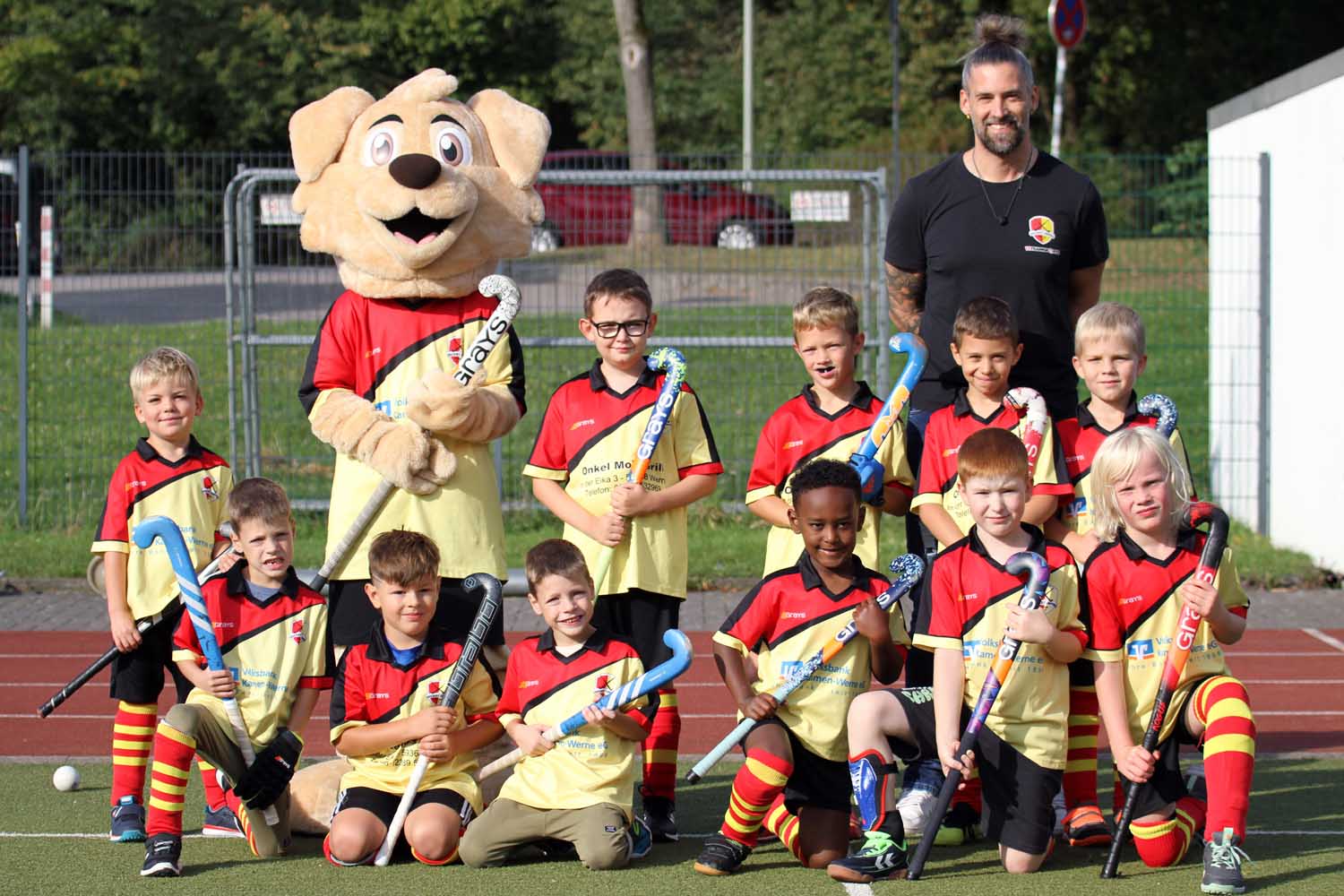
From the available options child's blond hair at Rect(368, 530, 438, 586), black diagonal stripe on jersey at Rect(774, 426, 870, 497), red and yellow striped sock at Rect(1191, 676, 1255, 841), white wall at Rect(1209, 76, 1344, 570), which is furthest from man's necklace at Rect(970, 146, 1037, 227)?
white wall at Rect(1209, 76, 1344, 570)

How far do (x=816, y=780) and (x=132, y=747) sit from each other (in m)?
2.10

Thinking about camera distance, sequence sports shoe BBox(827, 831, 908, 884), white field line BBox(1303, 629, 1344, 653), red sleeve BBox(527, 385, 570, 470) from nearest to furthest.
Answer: sports shoe BBox(827, 831, 908, 884) < red sleeve BBox(527, 385, 570, 470) < white field line BBox(1303, 629, 1344, 653)

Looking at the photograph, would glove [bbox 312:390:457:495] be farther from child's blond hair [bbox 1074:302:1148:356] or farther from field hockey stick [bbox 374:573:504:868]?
child's blond hair [bbox 1074:302:1148:356]

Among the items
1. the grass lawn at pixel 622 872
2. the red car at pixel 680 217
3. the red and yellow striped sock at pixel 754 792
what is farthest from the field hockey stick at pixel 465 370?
the red car at pixel 680 217

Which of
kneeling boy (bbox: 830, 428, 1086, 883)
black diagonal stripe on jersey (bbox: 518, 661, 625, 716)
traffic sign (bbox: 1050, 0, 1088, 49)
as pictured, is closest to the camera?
kneeling boy (bbox: 830, 428, 1086, 883)

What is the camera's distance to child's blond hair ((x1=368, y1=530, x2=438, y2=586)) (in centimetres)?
491

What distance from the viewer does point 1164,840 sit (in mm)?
4770

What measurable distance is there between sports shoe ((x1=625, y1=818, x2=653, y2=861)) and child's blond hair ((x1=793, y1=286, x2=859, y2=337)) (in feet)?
5.10

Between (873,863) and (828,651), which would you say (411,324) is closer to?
(828,651)

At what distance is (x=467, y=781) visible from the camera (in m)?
5.10

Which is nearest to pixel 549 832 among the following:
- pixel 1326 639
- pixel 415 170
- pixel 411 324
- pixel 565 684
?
pixel 565 684

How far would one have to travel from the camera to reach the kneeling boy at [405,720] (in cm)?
491

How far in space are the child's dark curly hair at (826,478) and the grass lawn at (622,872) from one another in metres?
1.08

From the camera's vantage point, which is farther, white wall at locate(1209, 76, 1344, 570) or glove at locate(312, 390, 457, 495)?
white wall at locate(1209, 76, 1344, 570)
